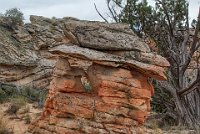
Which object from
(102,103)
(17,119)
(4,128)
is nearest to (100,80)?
(102,103)

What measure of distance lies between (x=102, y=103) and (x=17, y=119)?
13.6 ft

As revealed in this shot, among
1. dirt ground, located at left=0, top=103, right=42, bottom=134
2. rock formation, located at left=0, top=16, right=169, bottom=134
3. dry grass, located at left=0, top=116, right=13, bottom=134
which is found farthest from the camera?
dirt ground, located at left=0, top=103, right=42, bottom=134

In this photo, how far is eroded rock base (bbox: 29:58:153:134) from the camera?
9.13 meters

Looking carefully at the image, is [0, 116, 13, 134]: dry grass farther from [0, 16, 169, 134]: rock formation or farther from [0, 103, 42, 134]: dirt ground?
[0, 16, 169, 134]: rock formation

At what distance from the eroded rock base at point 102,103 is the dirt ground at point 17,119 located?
2.22 m

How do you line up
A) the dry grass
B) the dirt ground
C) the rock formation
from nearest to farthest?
the rock formation < the dry grass < the dirt ground

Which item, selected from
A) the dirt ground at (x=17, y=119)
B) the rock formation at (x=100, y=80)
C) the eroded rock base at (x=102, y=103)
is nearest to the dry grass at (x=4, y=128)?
the dirt ground at (x=17, y=119)

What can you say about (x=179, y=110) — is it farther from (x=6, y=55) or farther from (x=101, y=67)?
(x=6, y=55)

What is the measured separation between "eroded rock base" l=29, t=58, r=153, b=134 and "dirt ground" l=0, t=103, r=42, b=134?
7.29 ft

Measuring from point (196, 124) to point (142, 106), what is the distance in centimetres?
447

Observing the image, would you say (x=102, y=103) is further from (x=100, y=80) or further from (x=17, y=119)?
(x=17, y=119)

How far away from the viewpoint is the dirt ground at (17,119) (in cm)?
1155

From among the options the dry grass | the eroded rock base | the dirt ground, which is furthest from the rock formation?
the dirt ground

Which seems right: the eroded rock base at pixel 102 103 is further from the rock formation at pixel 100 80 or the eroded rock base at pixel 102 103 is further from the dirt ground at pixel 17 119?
the dirt ground at pixel 17 119
